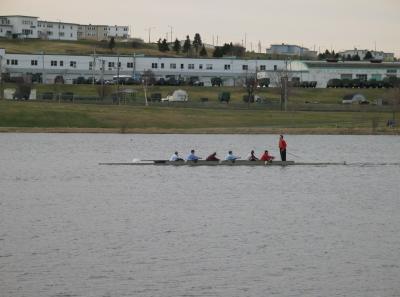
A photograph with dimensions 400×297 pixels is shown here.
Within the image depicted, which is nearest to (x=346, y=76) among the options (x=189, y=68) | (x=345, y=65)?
(x=345, y=65)

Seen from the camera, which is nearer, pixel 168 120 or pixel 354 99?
pixel 168 120

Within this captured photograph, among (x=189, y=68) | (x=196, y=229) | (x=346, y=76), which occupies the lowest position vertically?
(x=196, y=229)

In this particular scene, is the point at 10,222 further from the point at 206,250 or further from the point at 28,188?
the point at 28,188

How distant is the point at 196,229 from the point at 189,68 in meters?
131

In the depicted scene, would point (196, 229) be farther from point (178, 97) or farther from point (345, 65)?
point (345, 65)

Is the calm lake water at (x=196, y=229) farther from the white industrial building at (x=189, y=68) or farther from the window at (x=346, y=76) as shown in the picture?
the window at (x=346, y=76)

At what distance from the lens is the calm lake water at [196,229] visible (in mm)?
33938

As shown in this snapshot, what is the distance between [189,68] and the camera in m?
175

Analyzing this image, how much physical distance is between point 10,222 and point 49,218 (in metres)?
2.26

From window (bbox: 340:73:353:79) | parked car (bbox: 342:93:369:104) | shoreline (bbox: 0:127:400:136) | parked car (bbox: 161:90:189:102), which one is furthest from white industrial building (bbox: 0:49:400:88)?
shoreline (bbox: 0:127:400:136)

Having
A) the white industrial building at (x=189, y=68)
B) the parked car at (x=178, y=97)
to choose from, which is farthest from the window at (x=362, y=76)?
the parked car at (x=178, y=97)

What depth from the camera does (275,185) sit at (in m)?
63.9

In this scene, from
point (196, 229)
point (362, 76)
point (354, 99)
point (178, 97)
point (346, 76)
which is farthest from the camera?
point (362, 76)

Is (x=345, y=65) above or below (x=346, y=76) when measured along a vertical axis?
above
